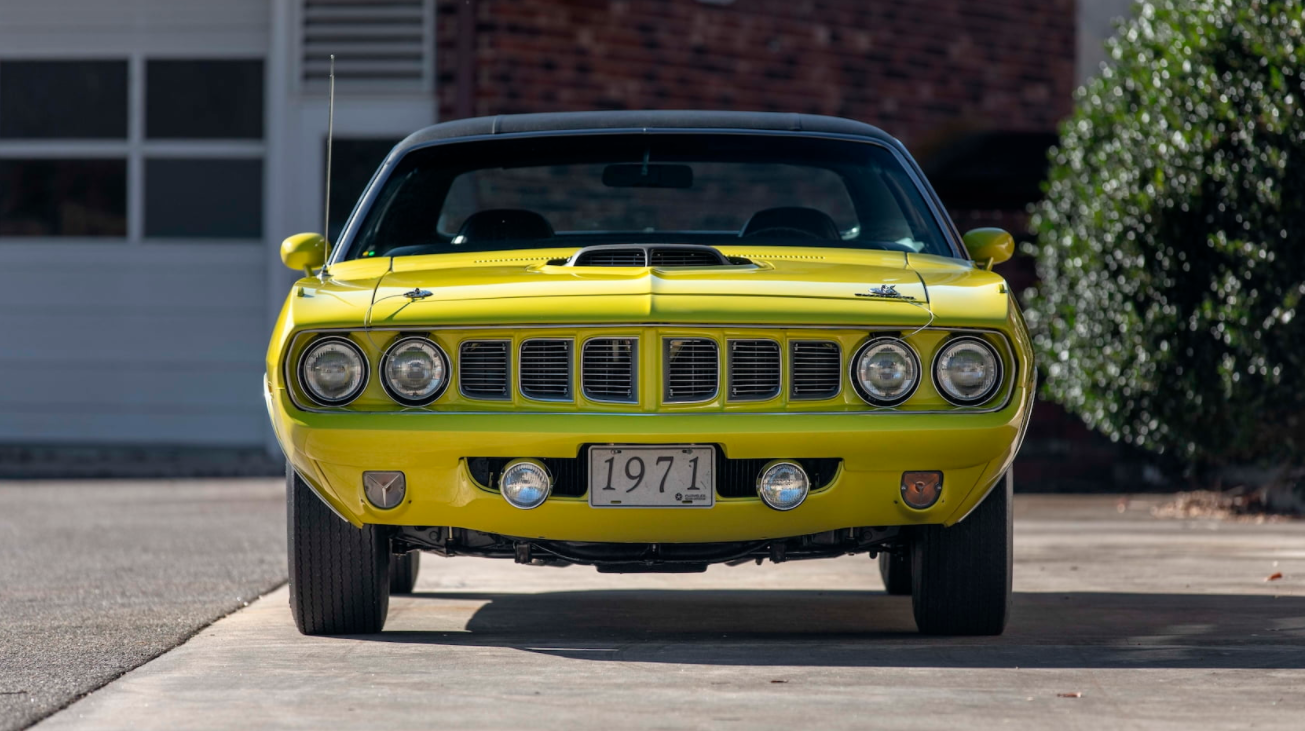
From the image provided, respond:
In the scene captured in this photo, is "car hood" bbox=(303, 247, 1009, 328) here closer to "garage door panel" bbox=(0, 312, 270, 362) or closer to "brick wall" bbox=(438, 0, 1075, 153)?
"brick wall" bbox=(438, 0, 1075, 153)

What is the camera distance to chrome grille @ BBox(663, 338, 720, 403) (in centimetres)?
450

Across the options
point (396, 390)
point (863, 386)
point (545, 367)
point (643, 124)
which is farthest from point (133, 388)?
point (863, 386)

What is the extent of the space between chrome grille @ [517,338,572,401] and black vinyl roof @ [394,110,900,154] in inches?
52.9

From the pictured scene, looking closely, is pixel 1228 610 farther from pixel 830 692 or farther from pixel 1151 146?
pixel 1151 146

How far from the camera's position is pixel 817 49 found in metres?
14.0

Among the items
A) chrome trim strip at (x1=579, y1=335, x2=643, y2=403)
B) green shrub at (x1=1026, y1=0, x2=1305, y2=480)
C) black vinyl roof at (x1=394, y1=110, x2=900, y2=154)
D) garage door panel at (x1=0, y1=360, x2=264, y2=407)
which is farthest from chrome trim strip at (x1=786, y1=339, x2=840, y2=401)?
garage door panel at (x1=0, y1=360, x2=264, y2=407)

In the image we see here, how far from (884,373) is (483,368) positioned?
3.35 feet

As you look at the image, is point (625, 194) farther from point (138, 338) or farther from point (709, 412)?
point (138, 338)

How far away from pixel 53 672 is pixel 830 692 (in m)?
1.92

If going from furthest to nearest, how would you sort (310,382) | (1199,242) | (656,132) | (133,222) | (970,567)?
1. (133,222)
2. (1199,242)
3. (656,132)
4. (970,567)
5. (310,382)

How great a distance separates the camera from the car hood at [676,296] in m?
4.48

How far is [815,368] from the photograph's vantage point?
14.9 feet

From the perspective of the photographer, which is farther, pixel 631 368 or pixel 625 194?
pixel 625 194

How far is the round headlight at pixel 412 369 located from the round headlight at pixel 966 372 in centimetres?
127
